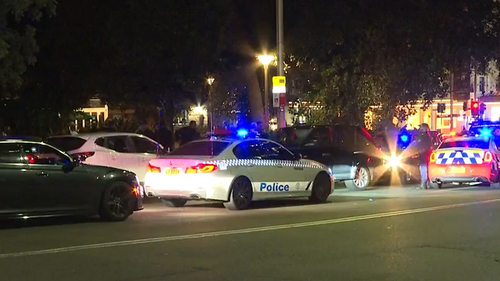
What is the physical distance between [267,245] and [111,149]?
7.32 meters

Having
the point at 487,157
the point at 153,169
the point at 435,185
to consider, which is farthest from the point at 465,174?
the point at 153,169

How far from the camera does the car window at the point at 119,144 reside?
16281 millimetres

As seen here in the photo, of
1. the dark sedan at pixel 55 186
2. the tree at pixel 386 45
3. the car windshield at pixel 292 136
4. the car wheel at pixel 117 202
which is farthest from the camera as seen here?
the tree at pixel 386 45

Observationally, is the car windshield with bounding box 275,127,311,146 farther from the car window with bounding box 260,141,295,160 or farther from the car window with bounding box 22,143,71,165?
the car window with bounding box 22,143,71,165

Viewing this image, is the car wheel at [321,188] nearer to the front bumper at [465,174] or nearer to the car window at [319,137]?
the car window at [319,137]

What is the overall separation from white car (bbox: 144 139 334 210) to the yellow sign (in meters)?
5.88

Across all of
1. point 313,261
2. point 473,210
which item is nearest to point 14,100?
point 473,210

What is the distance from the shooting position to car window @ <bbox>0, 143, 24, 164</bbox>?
448 inches

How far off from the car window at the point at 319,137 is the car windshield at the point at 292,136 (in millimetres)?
127

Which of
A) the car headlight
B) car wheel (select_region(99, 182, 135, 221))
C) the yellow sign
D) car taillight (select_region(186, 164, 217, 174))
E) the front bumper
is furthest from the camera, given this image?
the yellow sign

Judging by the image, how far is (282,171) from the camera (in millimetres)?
14938

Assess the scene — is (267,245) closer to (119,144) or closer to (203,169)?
(203,169)

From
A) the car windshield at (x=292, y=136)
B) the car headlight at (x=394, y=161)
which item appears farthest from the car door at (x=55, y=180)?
the car headlight at (x=394, y=161)

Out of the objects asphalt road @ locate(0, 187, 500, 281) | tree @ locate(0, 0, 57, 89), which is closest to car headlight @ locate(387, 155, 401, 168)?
asphalt road @ locate(0, 187, 500, 281)
